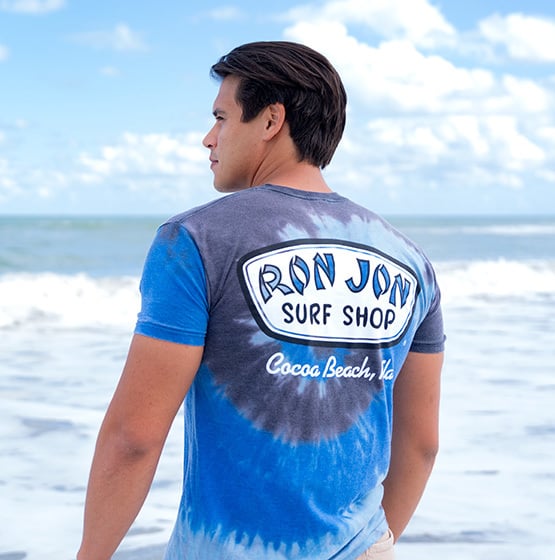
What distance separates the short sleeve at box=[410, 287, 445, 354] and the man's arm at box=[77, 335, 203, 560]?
0.57 metres

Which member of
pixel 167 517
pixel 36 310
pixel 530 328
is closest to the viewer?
pixel 167 517

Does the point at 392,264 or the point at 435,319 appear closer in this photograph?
the point at 392,264

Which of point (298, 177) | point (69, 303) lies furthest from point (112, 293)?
point (298, 177)

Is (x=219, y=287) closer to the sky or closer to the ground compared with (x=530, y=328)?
closer to the sky

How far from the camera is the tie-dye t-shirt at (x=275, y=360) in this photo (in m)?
1.47

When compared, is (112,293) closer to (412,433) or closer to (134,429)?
(412,433)

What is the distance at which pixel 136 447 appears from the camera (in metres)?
1.49

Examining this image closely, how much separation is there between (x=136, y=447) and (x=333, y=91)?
755 millimetres

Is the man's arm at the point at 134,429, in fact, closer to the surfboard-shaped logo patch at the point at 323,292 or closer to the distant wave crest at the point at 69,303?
the surfboard-shaped logo patch at the point at 323,292

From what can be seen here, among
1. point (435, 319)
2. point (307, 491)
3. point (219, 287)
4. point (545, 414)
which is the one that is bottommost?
point (545, 414)

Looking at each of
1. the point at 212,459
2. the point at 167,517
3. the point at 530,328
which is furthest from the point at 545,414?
the point at 212,459

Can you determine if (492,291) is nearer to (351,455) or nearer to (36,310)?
(36,310)

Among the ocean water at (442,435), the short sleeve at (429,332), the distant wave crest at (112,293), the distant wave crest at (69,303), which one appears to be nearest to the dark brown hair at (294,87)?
the short sleeve at (429,332)

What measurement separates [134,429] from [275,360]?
269 mm
